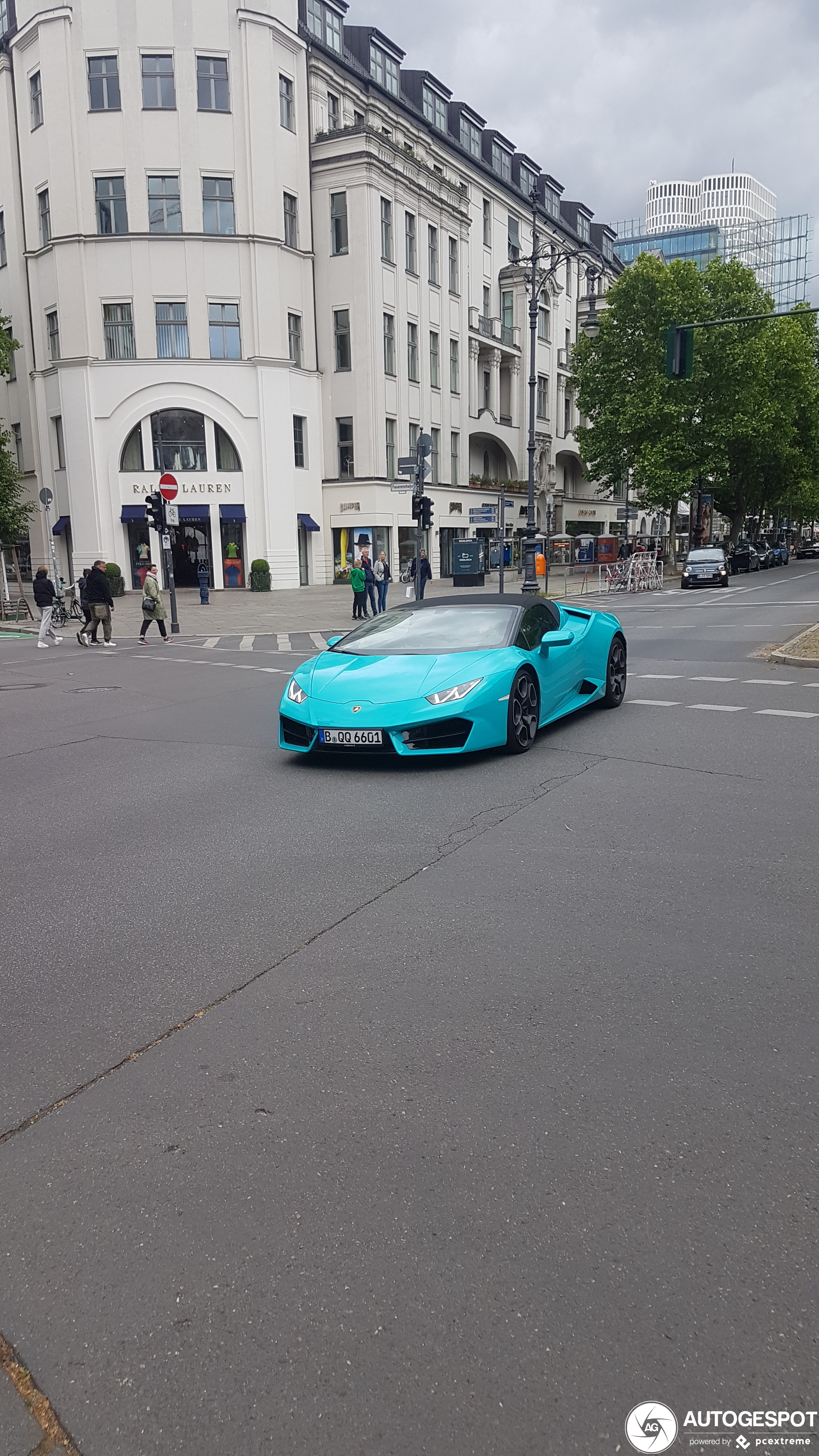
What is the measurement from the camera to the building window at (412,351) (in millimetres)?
48594

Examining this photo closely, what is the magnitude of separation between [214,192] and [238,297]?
4049mm

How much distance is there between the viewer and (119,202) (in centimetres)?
3975

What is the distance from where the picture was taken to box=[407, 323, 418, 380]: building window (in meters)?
48.6

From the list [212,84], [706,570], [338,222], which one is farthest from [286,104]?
[706,570]

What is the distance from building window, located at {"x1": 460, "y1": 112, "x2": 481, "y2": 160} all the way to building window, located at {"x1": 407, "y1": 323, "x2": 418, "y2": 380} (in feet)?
47.9

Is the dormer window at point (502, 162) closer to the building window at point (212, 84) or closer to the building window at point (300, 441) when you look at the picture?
the building window at point (212, 84)

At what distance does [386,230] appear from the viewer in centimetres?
4581

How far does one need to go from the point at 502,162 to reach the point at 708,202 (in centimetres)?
14227

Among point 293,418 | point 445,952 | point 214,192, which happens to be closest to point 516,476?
point 293,418

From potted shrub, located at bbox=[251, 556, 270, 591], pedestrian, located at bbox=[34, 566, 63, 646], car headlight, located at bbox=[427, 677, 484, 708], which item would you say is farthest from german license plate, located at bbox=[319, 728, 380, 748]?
potted shrub, located at bbox=[251, 556, 270, 591]

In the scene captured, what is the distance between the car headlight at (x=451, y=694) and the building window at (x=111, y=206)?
38967mm

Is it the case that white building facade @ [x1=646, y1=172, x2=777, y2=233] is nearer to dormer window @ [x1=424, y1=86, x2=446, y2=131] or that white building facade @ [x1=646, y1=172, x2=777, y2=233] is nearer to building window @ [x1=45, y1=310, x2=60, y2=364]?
dormer window @ [x1=424, y1=86, x2=446, y2=131]

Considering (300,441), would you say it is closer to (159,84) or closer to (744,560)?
(159,84)

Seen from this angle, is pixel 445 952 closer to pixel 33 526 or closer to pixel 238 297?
pixel 238 297
